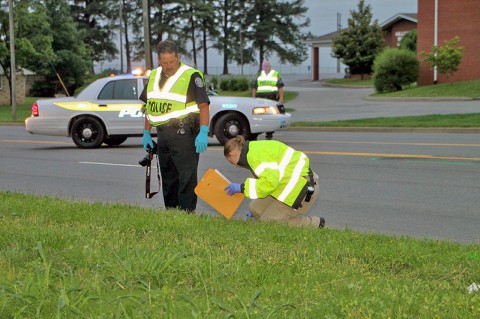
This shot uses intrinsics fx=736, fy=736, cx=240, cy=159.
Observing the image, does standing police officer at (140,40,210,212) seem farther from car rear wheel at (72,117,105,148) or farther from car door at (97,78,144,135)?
car rear wheel at (72,117,105,148)

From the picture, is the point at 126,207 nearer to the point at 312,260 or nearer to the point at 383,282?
the point at 312,260

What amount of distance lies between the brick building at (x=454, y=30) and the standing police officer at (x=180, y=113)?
3343cm

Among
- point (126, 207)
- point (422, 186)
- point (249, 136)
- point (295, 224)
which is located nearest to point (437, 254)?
point (295, 224)

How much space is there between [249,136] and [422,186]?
6547 mm

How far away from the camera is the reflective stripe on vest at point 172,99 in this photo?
7.15 m

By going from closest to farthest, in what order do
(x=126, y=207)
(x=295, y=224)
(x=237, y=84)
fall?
1. (x=295, y=224)
2. (x=126, y=207)
3. (x=237, y=84)

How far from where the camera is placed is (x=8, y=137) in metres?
21.2

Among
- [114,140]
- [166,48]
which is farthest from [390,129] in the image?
[166,48]

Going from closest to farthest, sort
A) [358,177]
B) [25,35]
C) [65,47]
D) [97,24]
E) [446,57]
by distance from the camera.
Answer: [358,177], [446,57], [25,35], [65,47], [97,24]

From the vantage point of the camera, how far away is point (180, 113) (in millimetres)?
7168

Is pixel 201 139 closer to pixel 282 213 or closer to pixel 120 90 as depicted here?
pixel 282 213

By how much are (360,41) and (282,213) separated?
52206 millimetres

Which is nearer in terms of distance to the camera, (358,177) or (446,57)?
(358,177)

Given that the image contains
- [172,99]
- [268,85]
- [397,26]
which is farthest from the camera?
[397,26]
